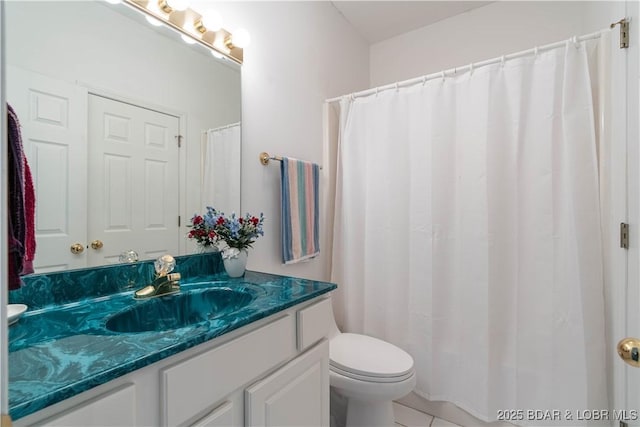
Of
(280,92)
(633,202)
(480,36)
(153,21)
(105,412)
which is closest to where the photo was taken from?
(105,412)

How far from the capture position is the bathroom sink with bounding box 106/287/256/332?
0.91 metres

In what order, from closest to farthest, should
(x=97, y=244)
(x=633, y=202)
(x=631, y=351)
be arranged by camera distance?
(x=631, y=351) → (x=633, y=202) → (x=97, y=244)

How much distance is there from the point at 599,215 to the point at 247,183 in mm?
1591

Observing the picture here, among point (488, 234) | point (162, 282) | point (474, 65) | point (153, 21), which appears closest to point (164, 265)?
point (162, 282)

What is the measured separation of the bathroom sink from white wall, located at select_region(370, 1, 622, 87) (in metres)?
2.05

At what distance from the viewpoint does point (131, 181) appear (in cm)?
→ 110

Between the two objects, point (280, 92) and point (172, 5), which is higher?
point (172, 5)

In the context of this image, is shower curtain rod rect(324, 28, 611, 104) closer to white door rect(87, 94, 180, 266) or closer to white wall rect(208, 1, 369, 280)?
white wall rect(208, 1, 369, 280)

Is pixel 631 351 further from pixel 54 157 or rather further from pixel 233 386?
pixel 54 157

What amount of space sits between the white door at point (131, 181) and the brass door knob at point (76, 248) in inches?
1.1

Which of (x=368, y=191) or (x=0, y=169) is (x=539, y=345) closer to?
(x=368, y=191)

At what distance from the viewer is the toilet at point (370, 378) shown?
52.8 inches

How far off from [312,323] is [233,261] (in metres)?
0.45

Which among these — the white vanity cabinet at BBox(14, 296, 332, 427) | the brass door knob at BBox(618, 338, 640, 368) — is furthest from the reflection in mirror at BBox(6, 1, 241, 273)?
the brass door knob at BBox(618, 338, 640, 368)
